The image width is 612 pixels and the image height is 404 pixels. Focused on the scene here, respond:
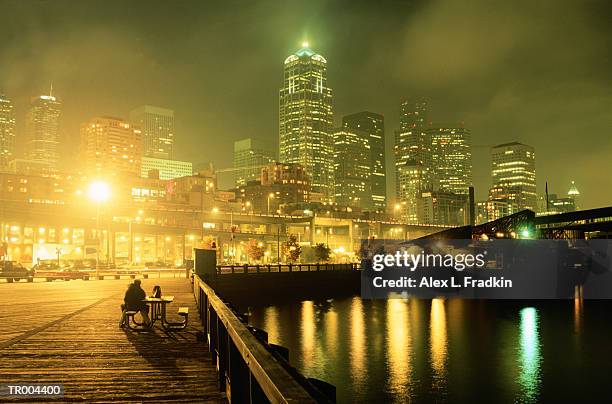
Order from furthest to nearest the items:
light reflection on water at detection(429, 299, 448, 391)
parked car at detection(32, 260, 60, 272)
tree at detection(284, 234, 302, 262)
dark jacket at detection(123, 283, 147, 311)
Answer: tree at detection(284, 234, 302, 262) → parked car at detection(32, 260, 60, 272) → light reflection on water at detection(429, 299, 448, 391) → dark jacket at detection(123, 283, 147, 311)

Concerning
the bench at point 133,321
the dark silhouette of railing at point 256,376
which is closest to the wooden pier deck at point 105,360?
the bench at point 133,321

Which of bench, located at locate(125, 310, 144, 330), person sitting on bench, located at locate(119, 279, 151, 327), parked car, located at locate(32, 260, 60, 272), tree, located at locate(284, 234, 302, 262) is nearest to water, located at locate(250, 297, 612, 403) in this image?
bench, located at locate(125, 310, 144, 330)

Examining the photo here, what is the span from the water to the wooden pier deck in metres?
11.7

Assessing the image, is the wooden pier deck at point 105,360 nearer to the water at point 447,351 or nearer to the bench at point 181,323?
the bench at point 181,323

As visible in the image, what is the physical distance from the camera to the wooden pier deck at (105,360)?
9.03m

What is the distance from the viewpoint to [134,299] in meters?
16.9

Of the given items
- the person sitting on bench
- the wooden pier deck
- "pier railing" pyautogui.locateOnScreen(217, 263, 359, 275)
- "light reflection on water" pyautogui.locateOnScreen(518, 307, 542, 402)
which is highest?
the person sitting on bench

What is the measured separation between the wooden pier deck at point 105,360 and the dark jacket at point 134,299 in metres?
0.77

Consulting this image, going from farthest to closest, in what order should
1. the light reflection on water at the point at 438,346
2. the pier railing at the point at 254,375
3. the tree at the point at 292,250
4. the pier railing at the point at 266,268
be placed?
1. the tree at the point at 292,250
2. the pier railing at the point at 266,268
3. the light reflection on water at the point at 438,346
4. the pier railing at the point at 254,375

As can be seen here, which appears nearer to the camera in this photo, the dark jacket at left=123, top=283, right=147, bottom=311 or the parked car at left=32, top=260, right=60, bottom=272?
the dark jacket at left=123, top=283, right=147, bottom=311

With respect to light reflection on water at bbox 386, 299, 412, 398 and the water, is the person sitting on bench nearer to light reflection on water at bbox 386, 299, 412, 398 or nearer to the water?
the water

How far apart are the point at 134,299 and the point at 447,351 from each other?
81.5 ft

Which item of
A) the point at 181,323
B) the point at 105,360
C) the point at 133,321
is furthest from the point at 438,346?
the point at 105,360

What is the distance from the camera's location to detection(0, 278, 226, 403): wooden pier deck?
9031 millimetres
